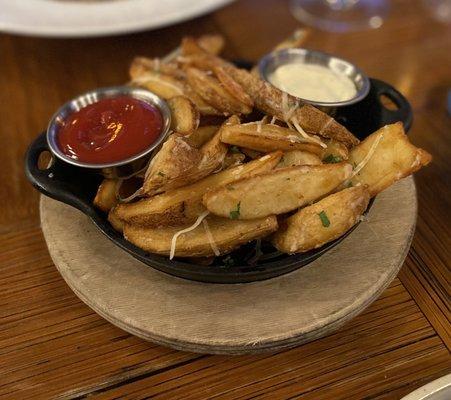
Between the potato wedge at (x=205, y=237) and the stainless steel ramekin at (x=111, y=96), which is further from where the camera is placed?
the stainless steel ramekin at (x=111, y=96)

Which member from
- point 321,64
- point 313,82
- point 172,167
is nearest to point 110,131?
point 172,167

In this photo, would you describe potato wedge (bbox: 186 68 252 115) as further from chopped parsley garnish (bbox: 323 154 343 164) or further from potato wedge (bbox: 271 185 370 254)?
potato wedge (bbox: 271 185 370 254)

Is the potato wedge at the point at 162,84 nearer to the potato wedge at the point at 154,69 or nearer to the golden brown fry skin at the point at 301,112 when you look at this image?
the potato wedge at the point at 154,69

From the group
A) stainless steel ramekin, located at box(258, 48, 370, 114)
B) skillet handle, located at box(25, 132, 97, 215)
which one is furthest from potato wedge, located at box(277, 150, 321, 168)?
skillet handle, located at box(25, 132, 97, 215)

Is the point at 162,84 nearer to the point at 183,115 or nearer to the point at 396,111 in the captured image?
the point at 183,115

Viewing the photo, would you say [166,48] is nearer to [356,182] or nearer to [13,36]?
[13,36]

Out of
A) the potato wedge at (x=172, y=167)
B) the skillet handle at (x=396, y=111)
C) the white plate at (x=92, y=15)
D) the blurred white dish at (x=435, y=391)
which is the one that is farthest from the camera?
the white plate at (x=92, y=15)

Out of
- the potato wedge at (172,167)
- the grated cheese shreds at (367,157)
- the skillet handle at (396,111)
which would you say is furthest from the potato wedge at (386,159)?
the potato wedge at (172,167)
